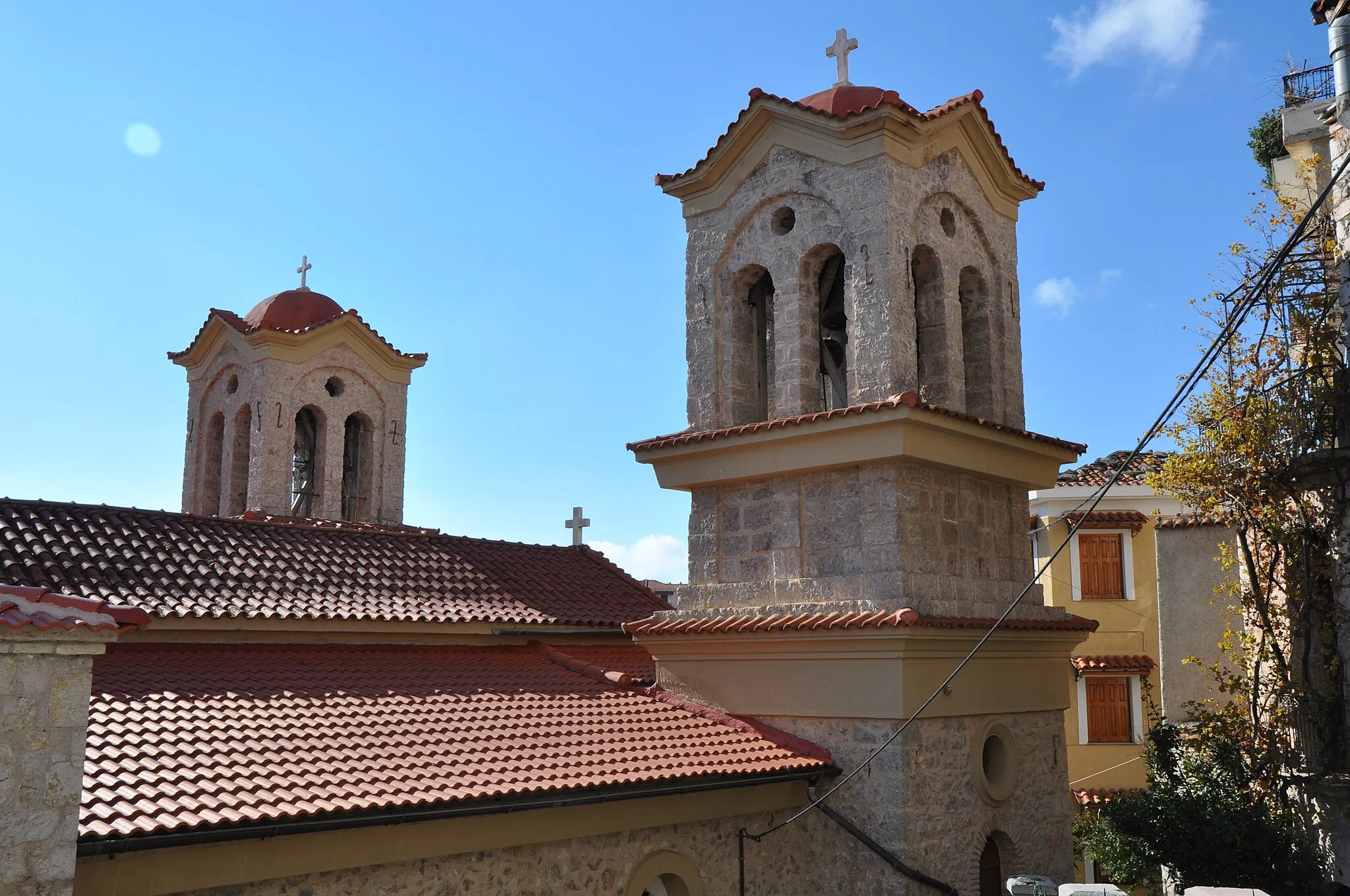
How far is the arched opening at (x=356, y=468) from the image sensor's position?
17.9 m

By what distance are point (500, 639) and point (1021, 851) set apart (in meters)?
5.55

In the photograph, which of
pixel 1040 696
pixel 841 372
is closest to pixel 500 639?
pixel 841 372

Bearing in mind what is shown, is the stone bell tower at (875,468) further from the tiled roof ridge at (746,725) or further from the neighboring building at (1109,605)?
the neighboring building at (1109,605)

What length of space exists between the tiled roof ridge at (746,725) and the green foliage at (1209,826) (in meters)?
2.88

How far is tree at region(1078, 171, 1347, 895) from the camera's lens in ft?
33.1

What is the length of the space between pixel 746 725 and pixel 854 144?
552 centimetres

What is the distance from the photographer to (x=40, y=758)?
18.9 ft

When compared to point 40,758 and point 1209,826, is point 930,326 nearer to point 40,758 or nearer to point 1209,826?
point 1209,826

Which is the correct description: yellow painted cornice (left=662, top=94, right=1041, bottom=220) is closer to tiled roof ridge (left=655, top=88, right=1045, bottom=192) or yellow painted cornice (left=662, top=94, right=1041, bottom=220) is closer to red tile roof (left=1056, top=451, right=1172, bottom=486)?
tiled roof ridge (left=655, top=88, right=1045, bottom=192)

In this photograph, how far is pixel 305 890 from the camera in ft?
24.0

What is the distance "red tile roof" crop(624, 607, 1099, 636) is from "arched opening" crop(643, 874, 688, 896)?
2.32 metres

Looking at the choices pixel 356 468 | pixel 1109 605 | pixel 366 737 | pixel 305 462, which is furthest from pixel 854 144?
pixel 1109 605

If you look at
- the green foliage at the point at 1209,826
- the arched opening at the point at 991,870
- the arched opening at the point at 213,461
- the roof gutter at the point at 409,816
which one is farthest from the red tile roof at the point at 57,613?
the arched opening at the point at 213,461

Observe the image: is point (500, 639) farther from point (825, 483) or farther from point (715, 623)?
point (825, 483)
